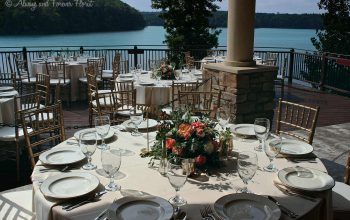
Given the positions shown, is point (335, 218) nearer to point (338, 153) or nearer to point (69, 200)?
point (69, 200)

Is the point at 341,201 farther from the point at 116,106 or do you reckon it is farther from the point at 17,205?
the point at 116,106

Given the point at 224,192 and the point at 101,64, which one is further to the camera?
the point at 101,64

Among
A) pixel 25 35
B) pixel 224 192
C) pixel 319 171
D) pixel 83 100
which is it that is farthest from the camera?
pixel 25 35

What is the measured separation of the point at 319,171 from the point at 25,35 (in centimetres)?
2036

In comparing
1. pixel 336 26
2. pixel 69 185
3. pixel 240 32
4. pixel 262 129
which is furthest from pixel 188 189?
pixel 336 26

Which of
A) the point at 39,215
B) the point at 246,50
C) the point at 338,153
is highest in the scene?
the point at 246,50

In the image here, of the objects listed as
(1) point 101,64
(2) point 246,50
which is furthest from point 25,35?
(2) point 246,50

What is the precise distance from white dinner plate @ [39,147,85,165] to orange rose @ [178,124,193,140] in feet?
2.41

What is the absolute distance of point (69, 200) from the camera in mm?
2031

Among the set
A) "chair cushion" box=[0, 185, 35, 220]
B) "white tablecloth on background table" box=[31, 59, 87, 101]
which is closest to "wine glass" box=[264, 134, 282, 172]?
"chair cushion" box=[0, 185, 35, 220]

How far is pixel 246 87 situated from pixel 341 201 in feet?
8.15

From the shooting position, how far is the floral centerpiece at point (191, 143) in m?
2.36

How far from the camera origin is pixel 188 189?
2.19 meters

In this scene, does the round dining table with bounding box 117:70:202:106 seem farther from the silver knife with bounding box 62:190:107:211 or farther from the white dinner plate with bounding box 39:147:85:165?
the silver knife with bounding box 62:190:107:211
